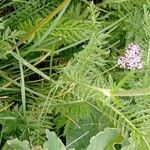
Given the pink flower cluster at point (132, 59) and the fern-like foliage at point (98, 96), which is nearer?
the fern-like foliage at point (98, 96)

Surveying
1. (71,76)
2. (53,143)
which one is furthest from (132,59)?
(53,143)

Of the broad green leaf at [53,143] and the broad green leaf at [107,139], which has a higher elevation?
the broad green leaf at [53,143]

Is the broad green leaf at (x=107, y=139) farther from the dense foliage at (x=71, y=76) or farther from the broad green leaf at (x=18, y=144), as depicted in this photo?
the broad green leaf at (x=18, y=144)

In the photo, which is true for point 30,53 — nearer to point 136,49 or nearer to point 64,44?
point 64,44

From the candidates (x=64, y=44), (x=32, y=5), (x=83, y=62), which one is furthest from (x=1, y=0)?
(x=83, y=62)

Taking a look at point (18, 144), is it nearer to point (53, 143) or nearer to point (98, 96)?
point (53, 143)

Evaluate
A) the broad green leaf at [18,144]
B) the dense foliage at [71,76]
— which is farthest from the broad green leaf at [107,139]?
the broad green leaf at [18,144]

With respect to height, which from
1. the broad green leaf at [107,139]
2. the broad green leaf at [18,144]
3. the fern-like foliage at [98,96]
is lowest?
the broad green leaf at [107,139]
